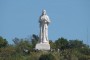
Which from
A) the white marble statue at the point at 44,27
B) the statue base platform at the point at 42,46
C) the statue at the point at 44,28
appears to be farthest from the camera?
the white marble statue at the point at 44,27

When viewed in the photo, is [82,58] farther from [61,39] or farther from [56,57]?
[61,39]

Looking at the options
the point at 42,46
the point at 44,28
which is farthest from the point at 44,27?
the point at 42,46

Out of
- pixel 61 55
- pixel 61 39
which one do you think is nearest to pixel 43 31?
pixel 61 55

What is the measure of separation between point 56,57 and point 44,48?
8.30 meters

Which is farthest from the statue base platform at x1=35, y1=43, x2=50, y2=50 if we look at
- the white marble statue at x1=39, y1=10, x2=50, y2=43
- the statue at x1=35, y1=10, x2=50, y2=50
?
the white marble statue at x1=39, y1=10, x2=50, y2=43

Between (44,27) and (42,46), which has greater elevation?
(44,27)

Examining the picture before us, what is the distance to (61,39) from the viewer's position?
216 ft

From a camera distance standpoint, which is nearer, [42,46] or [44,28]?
[42,46]

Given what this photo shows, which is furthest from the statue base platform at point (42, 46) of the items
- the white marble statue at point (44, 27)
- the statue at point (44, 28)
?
the white marble statue at point (44, 27)

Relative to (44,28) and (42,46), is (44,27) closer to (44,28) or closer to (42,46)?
(44,28)

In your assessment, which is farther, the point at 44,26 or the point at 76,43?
the point at 76,43

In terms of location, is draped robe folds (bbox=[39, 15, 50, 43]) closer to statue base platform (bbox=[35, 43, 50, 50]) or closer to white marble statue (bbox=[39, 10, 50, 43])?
white marble statue (bbox=[39, 10, 50, 43])

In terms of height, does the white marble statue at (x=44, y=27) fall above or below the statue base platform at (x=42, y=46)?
above

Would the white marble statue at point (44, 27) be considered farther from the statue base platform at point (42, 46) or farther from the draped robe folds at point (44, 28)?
the statue base platform at point (42, 46)
